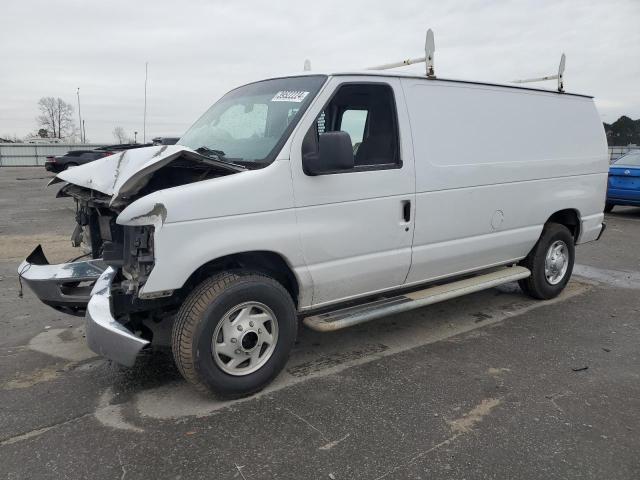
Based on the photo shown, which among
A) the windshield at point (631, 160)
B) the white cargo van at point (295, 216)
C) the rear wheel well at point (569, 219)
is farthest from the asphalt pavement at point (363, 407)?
the windshield at point (631, 160)

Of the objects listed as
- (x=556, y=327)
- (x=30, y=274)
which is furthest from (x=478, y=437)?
(x=30, y=274)

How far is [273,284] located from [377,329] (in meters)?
1.72

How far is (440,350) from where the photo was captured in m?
4.45

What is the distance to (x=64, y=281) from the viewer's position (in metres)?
3.94

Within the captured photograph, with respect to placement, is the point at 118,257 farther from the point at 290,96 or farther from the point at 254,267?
the point at 290,96

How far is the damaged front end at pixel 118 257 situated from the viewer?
317 cm

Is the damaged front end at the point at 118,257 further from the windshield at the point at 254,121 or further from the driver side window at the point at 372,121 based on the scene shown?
the driver side window at the point at 372,121

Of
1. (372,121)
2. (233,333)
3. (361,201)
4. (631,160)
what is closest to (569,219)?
(372,121)

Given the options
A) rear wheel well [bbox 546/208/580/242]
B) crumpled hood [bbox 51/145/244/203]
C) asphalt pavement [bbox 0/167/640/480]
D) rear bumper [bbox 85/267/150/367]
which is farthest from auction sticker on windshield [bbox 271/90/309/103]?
rear wheel well [bbox 546/208/580/242]

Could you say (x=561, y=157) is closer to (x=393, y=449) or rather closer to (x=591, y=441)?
(x=591, y=441)

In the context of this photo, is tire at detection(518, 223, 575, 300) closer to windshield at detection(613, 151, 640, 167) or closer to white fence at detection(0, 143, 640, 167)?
windshield at detection(613, 151, 640, 167)

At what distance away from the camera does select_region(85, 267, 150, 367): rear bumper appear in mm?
3125

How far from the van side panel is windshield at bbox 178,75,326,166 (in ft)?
3.13

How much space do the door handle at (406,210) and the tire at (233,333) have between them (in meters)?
1.18
